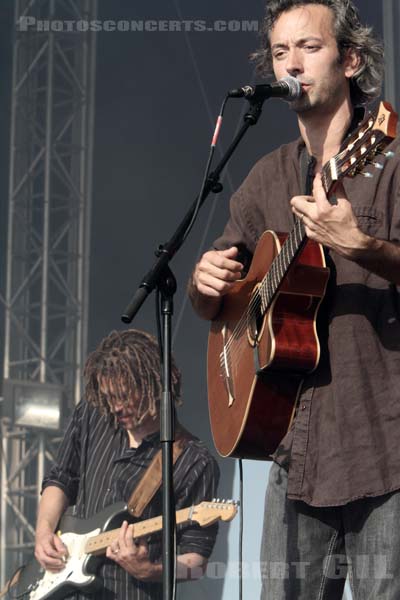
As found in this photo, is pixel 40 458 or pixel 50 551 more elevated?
pixel 40 458

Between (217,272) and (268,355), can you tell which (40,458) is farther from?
(268,355)

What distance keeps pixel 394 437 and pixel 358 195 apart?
54cm

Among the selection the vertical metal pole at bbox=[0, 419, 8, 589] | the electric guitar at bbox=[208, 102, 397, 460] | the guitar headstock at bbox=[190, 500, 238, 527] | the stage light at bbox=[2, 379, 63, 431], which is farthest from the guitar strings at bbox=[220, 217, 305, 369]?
the vertical metal pole at bbox=[0, 419, 8, 589]

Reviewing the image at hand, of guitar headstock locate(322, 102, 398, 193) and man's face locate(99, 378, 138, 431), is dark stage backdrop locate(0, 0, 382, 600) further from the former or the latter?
guitar headstock locate(322, 102, 398, 193)

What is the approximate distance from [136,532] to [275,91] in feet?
6.76

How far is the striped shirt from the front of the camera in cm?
393

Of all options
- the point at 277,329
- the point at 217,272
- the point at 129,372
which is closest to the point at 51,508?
the point at 129,372

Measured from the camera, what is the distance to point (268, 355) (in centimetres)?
237

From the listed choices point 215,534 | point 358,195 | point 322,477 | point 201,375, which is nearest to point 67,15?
point 201,375

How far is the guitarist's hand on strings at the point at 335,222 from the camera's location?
211cm

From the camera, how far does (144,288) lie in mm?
2412

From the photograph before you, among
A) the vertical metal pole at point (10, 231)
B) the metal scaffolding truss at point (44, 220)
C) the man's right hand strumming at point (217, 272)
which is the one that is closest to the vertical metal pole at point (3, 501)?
the metal scaffolding truss at point (44, 220)

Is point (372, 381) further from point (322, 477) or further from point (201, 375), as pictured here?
point (201, 375)

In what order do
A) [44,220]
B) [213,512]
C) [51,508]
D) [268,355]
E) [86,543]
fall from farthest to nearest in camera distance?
[44,220] < [51,508] < [86,543] < [213,512] < [268,355]
